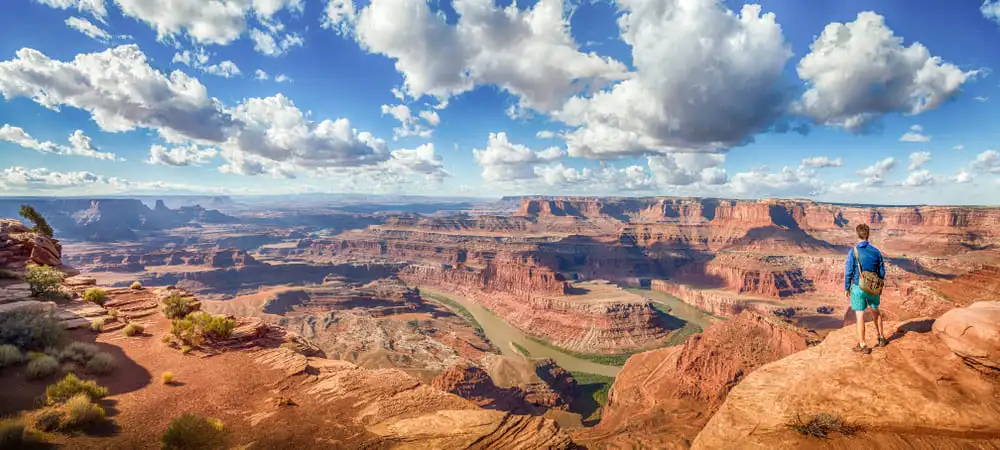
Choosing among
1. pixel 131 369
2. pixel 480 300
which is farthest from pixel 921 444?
pixel 480 300

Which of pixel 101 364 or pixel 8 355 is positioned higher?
pixel 8 355

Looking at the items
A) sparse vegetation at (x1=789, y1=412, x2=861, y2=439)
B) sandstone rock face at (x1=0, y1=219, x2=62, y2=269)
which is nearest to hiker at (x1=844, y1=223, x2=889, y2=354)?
sparse vegetation at (x1=789, y1=412, x2=861, y2=439)

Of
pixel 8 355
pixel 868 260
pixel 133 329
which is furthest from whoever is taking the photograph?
pixel 133 329

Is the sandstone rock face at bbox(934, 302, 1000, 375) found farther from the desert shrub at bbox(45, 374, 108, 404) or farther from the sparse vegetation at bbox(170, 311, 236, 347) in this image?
the sparse vegetation at bbox(170, 311, 236, 347)

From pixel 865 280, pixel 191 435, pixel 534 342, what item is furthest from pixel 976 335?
pixel 534 342

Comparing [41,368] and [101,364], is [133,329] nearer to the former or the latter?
[101,364]
